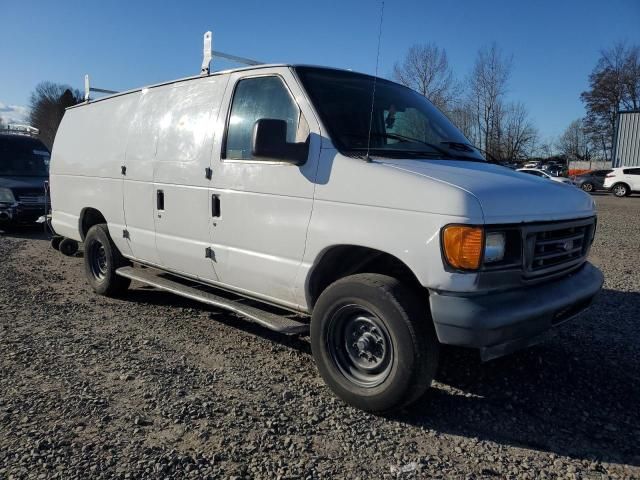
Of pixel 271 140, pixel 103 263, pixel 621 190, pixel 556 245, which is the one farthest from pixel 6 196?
pixel 621 190

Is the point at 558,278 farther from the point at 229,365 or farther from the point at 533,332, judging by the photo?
the point at 229,365

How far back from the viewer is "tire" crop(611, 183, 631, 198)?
1203 inches

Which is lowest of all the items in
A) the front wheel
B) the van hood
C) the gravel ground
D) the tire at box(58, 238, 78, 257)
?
the gravel ground

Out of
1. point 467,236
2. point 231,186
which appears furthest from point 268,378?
point 467,236

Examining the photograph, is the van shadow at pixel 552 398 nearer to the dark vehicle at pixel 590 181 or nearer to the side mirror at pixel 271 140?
the side mirror at pixel 271 140

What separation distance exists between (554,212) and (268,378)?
7.48 ft

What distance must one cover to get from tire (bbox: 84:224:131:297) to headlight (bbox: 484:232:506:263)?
4.27 metres

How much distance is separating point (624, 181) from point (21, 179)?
30822 millimetres

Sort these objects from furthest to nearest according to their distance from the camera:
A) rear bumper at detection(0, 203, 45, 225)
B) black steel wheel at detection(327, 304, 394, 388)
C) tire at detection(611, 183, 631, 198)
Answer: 1. tire at detection(611, 183, 631, 198)
2. rear bumper at detection(0, 203, 45, 225)
3. black steel wheel at detection(327, 304, 394, 388)

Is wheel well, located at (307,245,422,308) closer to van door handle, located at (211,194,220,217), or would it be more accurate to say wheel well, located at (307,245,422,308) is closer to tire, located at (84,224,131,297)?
van door handle, located at (211,194,220,217)

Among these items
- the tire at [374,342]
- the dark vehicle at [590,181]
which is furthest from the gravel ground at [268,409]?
the dark vehicle at [590,181]

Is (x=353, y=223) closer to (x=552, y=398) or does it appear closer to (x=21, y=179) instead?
(x=552, y=398)

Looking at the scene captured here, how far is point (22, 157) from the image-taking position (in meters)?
12.1

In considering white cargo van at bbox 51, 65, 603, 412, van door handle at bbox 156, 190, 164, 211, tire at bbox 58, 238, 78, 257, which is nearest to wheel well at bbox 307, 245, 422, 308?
white cargo van at bbox 51, 65, 603, 412
